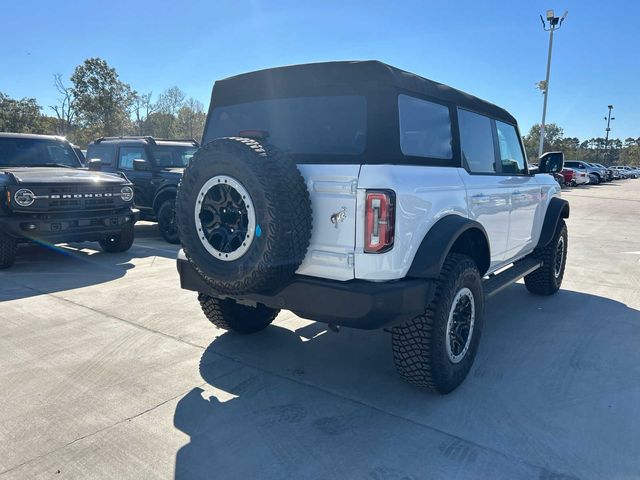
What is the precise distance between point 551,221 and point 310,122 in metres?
3.38

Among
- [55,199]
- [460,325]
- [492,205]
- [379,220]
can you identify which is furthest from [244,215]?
[55,199]

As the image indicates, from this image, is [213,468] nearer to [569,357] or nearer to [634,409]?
[634,409]

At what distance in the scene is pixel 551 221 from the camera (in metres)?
5.39

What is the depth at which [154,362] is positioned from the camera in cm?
370

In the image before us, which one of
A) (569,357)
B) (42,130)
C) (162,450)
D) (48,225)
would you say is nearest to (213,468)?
(162,450)

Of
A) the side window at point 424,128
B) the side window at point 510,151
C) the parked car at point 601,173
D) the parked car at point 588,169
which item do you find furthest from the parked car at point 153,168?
the parked car at point 601,173

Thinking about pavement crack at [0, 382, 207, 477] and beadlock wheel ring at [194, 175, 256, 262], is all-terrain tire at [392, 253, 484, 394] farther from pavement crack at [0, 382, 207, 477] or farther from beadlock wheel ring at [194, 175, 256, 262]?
pavement crack at [0, 382, 207, 477]

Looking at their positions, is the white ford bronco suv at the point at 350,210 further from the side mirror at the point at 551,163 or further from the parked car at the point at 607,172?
the parked car at the point at 607,172

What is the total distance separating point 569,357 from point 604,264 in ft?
14.6

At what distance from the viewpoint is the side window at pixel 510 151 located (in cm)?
464

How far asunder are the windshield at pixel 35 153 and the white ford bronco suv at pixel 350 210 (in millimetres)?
5221

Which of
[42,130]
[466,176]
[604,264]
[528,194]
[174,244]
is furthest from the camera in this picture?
[42,130]

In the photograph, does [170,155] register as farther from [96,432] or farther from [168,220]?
[96,432]

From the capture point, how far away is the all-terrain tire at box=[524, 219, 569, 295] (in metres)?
5.52
